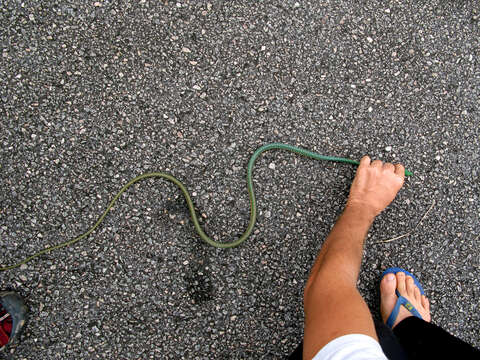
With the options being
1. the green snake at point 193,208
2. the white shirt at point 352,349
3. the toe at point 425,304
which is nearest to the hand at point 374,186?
the green snake at point 193,208

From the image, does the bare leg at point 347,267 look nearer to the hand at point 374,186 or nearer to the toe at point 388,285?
the hand at point 374,186

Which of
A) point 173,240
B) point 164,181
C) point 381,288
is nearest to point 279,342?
point 381,288

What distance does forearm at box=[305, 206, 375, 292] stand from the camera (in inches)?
94.0

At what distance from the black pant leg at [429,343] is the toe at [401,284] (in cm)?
21

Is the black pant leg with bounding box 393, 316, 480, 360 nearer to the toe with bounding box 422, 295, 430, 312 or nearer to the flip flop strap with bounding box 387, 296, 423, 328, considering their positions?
the flip flop strap with bounding box 387, 296, 423, 328

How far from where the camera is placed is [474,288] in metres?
2.83

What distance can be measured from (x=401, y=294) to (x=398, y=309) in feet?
0.39

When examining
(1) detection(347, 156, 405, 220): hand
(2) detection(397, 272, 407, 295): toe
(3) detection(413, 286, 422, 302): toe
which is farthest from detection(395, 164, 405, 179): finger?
(3) detection(413, 286, 422, 302): toe

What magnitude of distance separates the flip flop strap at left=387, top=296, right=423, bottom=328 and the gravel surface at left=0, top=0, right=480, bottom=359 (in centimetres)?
15

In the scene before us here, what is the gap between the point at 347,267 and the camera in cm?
239

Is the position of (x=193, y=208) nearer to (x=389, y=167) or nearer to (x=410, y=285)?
(x=389, y=167)

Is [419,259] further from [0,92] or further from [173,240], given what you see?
[0,92]

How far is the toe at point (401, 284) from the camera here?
8.74 ft

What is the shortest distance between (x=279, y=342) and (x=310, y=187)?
49.3 inches
